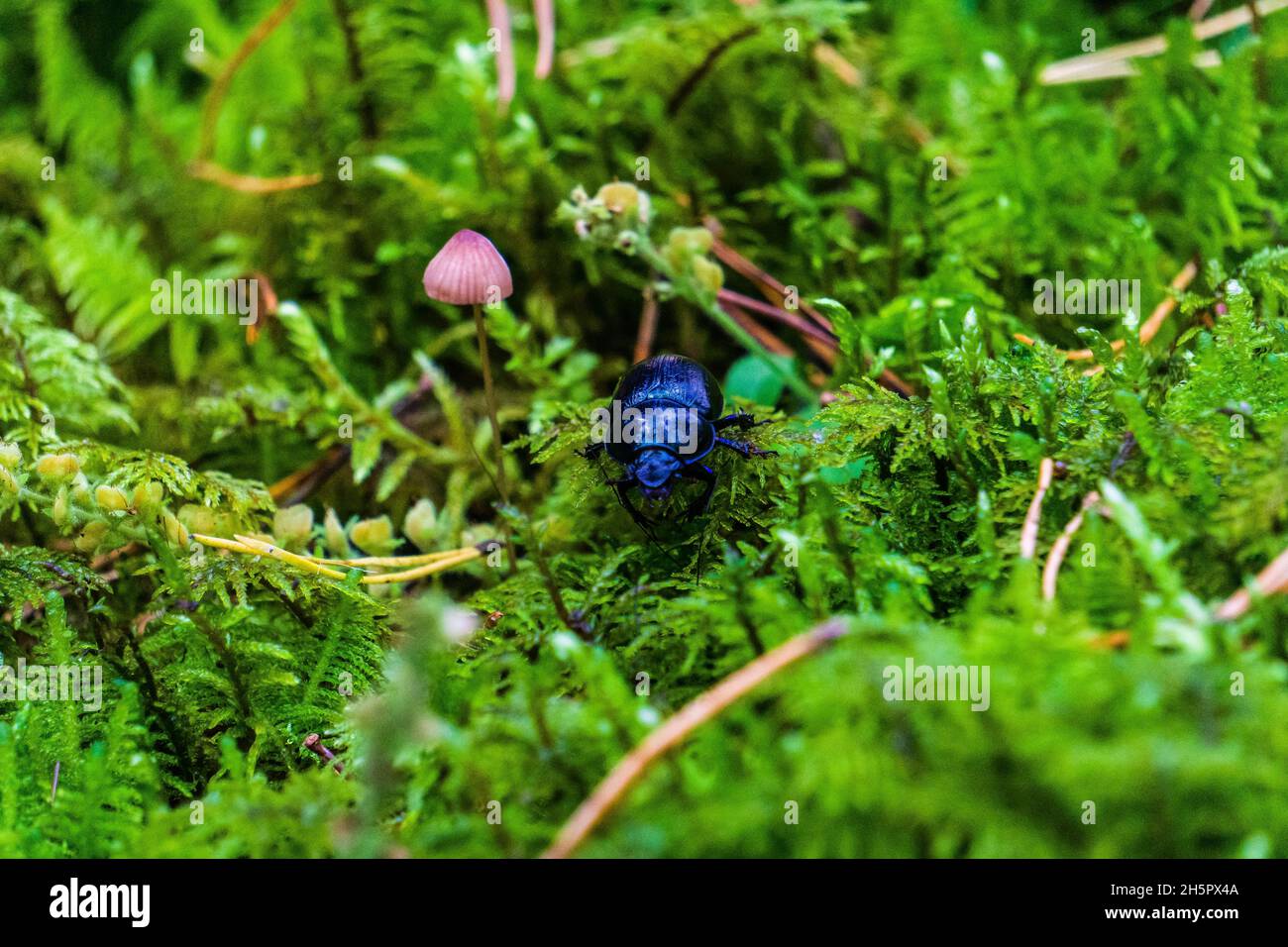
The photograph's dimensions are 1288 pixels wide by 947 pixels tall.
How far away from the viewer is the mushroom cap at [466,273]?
1.29 metres

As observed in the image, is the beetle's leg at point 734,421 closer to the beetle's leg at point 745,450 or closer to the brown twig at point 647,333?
the beetle's leg at point 745,450

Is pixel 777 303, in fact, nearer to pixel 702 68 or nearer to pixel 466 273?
pixel 702 68

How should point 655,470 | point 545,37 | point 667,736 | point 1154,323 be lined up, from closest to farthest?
point 667,736 < point 655,470 < point 1154,323 < point 545,37

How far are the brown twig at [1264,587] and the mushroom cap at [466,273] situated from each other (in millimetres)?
910

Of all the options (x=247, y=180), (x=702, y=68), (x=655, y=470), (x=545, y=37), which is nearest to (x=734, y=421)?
(x=655, y=470)

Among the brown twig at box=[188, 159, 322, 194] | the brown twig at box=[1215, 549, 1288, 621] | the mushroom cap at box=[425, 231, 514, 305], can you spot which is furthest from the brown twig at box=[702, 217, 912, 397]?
the brown twig at box=[188, 159, 322, 194]

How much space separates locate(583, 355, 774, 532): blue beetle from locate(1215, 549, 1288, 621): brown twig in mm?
601

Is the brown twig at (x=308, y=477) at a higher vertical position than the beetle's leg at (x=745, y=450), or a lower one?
higher

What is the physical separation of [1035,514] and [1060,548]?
59 mm

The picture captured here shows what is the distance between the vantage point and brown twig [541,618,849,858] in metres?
0.88

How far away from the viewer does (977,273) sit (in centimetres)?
183

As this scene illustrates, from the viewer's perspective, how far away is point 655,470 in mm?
1273

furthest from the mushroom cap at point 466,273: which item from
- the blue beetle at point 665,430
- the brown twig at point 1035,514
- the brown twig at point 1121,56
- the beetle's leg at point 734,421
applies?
the brown twig at point 1121,56

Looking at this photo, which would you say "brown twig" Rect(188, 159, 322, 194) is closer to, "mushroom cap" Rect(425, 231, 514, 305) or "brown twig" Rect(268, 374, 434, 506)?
"brown twig" Rect(268, 374, 434, 506)
